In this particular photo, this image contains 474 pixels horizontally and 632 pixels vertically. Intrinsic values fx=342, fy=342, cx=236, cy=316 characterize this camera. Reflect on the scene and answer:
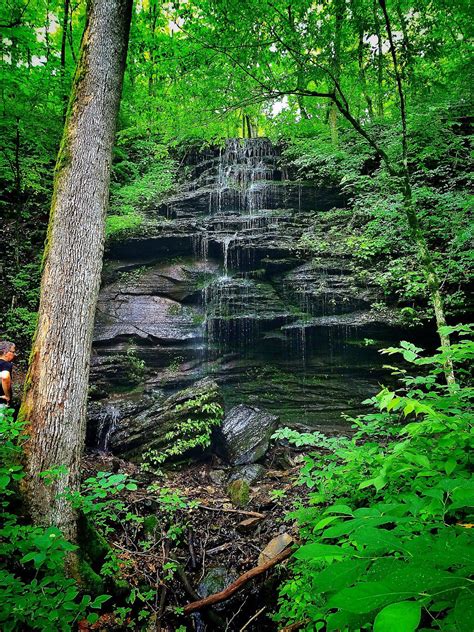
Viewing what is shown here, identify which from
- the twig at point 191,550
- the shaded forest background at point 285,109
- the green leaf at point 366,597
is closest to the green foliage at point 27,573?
the twig at point 191,550

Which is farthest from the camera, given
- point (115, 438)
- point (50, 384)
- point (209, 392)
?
point (209, 392)

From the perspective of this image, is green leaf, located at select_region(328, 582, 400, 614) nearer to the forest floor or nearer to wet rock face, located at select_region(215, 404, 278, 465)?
the forest floor

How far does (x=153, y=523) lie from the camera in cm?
429

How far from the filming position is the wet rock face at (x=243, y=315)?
9031 millimetres

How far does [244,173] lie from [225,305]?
18.7 ft

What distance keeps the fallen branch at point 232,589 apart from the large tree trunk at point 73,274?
1.48 metres

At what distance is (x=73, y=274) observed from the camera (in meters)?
3.49

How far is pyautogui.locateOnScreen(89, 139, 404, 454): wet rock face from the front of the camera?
29.6 ft

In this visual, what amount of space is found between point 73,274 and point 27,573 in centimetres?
254

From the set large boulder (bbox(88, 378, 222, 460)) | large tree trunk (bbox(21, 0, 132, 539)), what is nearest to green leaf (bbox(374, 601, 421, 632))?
large tree trunk (bbox(21, 0, 132, 539))

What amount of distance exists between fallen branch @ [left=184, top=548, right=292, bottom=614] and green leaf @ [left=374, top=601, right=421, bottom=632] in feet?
11.4

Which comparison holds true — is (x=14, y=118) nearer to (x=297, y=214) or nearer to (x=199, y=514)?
(x=297, y=214)

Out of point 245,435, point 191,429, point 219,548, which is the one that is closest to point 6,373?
point 191,429

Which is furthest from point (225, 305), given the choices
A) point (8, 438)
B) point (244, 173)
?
point (8, 438)
